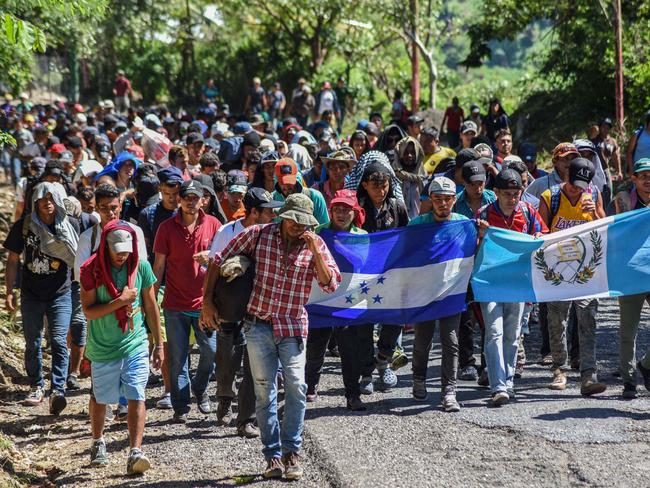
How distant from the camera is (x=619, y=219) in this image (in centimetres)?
912

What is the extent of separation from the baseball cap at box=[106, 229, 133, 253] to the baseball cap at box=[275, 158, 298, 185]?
3.07 m

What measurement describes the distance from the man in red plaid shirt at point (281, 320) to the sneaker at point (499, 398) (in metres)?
2.09

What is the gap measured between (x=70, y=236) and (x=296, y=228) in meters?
3.53

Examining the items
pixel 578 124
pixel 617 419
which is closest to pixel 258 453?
pixel 617 419

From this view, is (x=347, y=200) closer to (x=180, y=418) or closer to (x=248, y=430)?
(x=248, y=430)

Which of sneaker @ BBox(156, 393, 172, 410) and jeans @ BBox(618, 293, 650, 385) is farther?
sneaker @ BBox(156, 393, 172, 410)

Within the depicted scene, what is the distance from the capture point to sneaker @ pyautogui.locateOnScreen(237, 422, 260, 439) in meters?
8.41

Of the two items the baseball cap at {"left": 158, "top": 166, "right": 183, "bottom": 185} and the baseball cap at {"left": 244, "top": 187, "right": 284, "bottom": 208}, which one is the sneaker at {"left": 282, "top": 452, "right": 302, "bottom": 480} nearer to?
the baseball cap at {"left": 244, "top": 187, "right": 284, "bottom": 208}

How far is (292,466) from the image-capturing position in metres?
7.26

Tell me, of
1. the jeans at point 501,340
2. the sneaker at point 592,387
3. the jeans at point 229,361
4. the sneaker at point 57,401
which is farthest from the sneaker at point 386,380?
the sneaker at point 57,401

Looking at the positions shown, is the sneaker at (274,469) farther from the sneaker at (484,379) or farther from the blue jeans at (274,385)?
the sneaker at (484,379)

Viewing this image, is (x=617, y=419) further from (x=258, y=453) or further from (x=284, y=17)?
(x=284, y=17)

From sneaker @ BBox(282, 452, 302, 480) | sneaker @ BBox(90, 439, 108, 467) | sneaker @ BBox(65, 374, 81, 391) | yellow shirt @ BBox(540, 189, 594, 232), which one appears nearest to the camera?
sneaker @ BBox(282, 452, 302, 480)

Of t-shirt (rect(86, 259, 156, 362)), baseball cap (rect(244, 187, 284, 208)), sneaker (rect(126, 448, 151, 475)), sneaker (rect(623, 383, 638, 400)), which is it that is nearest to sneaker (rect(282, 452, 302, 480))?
sneaker (rect(126, 448, 151, 475))
